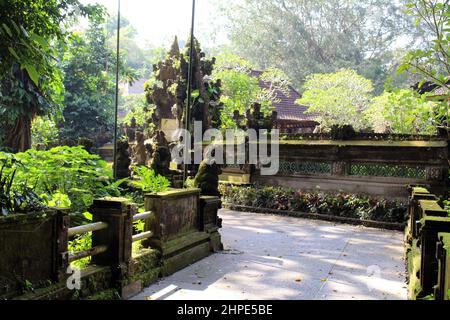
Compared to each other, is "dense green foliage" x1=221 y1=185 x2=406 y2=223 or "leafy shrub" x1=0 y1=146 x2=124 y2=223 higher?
"leafy shrub" x1=0 y1=146 x2=124 y2=223

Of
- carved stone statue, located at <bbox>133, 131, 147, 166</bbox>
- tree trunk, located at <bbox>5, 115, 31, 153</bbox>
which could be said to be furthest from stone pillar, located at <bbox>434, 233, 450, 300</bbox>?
carved stone statue, located at <bbox>133, 131, 147, 166</bbox>

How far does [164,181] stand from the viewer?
7301 mm

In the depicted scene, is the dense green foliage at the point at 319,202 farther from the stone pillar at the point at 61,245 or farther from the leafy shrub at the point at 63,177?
the stone pillar at the point at 61,245

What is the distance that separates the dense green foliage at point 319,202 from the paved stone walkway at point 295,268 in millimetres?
790

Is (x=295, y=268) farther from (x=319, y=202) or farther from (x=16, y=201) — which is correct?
(x=319, y=202)

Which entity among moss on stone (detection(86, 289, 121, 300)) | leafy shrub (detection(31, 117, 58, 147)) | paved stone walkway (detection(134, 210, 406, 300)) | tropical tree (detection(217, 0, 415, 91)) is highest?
tropical tree (detection(217, 0, 415, 91))

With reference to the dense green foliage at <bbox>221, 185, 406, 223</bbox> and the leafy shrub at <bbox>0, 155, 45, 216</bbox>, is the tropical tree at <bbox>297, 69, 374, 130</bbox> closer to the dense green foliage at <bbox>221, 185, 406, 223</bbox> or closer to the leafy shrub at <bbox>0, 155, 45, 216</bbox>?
the dense green foliage at <bbox>221, 185, 406, 223</bbox>

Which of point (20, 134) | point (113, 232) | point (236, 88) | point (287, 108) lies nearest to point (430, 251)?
point (113, 232)

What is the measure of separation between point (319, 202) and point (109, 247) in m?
8.05

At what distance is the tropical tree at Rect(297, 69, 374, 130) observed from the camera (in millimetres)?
19578

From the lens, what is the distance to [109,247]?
194 inches

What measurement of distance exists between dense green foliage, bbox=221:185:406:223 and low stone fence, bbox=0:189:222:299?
4928 millimetres
